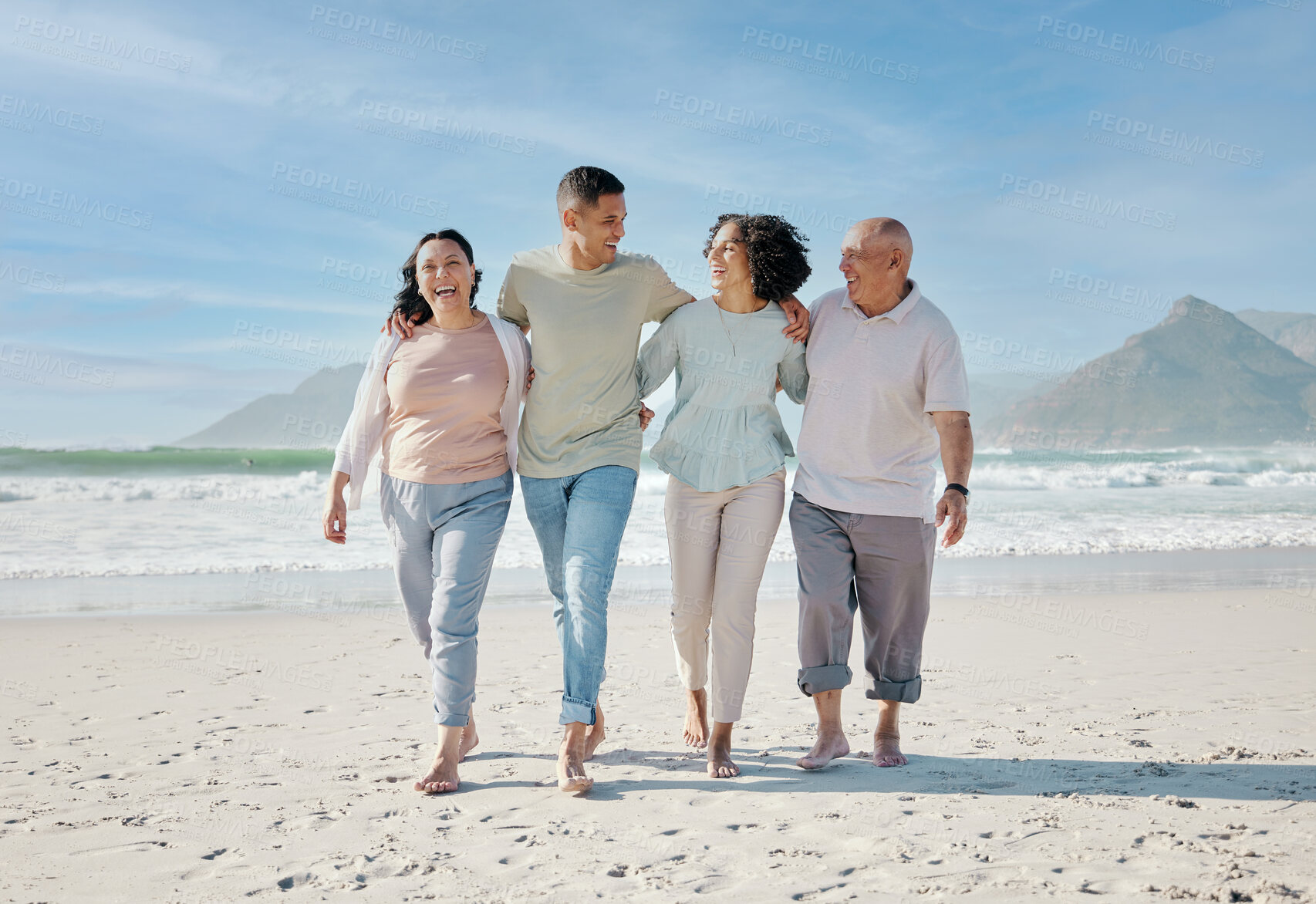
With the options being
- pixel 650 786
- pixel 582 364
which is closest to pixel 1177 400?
pixel 582 364

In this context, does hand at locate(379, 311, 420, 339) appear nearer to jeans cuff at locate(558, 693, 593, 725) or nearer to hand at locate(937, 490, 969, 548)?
jeans cuff at locate(558, 693, 593, 725)

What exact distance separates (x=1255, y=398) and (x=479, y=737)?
5571cm

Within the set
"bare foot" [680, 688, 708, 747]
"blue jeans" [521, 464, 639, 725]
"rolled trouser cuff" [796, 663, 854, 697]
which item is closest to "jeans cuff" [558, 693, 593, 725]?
"blue jeans" [521, 464, 639, 725]

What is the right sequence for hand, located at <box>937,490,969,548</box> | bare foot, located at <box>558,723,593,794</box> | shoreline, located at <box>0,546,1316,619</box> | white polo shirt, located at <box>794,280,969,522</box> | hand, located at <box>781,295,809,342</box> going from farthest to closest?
shoreline, located at <box>0,546,1316,619</box> < hand, located at <box>781,295,809,342</box> < white polo shirt, located at <box>794,280,969,522</box> < hand, located at <box>937,490,969,548</box> < bare foot, located at <box>558,723,593,794</box>

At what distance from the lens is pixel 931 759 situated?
343cm

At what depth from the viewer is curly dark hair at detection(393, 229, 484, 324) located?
341 centimetres

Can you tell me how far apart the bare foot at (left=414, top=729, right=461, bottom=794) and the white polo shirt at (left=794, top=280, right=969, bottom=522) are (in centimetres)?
162

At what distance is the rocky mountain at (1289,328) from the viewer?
267ft

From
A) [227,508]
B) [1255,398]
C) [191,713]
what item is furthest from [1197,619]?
[1255,398]

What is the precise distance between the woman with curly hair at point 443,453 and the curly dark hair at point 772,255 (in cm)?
96

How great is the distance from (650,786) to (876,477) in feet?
4.64

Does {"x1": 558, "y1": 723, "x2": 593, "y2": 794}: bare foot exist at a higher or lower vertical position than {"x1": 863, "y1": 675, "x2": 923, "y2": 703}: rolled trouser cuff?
lower

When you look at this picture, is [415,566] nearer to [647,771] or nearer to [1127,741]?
[647,771]

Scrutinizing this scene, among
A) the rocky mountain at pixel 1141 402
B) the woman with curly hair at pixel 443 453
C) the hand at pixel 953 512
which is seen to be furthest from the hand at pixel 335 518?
the rocky mountain at pixel 1141 402
